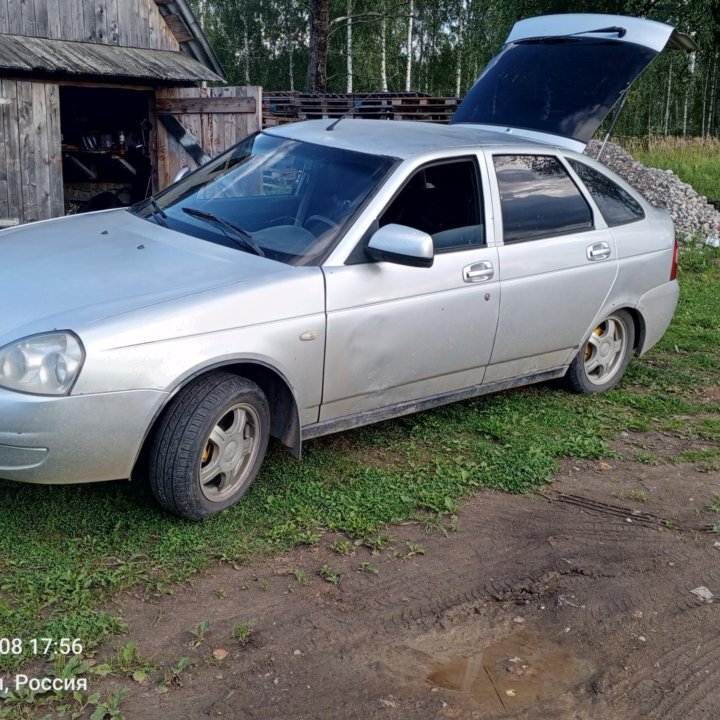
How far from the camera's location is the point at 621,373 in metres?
6.82

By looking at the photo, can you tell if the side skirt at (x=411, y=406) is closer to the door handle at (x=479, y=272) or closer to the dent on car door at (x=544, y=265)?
the dent on car door at (x=544, y=265)

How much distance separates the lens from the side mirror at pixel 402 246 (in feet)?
15.3

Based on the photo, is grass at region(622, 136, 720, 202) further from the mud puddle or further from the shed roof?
the mud puddle

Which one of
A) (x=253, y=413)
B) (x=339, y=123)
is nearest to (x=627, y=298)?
(x=339, y=123)

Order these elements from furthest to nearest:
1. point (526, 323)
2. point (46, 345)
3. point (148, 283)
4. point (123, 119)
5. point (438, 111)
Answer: point (438, 111) → point (123, 119) → point (526, 323) → point (148, 283) → point (46, 345)

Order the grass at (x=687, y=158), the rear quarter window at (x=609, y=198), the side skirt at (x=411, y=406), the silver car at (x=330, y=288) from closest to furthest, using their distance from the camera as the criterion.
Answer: the silver car at (x=330, y=288) → the side skirt at (x=411, y=406) → the rear quarter window at (x=609, y=198) → the grass at (x=687, y=158)

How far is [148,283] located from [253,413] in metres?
0.79

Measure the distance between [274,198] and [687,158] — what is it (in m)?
18.8

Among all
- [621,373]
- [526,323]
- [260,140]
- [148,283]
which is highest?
[260,140]

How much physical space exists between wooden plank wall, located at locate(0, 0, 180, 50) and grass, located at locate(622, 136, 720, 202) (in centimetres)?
1091

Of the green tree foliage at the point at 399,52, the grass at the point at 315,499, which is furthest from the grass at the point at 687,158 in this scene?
the grass at the point at 315,499

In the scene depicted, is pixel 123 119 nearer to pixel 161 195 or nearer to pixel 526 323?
pixel 161 195

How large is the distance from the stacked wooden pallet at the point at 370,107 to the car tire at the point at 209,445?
12815 millimetres

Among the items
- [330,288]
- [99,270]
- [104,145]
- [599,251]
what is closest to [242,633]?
[330,288]
